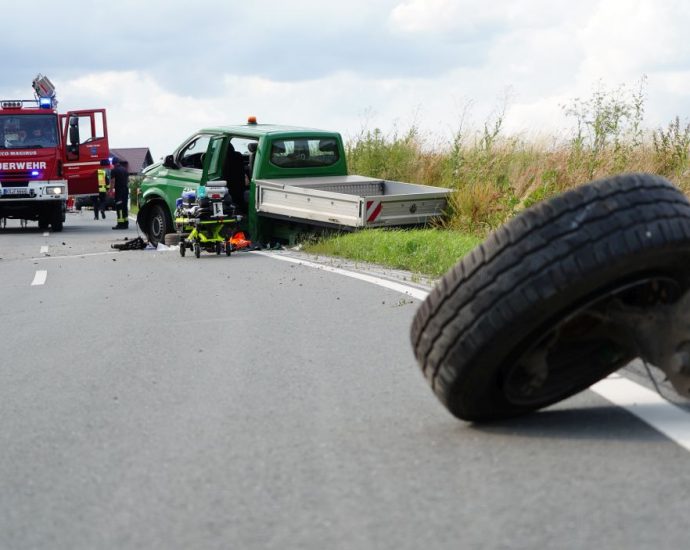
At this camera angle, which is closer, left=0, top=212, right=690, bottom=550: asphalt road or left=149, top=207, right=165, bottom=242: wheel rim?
left=0, top=212, right=690, bottom=550: asphalt road

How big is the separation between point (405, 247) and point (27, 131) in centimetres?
1563

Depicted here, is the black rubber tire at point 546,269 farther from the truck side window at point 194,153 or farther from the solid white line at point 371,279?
the truck side window at point 194,153

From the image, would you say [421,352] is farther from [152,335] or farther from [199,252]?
[199,252]

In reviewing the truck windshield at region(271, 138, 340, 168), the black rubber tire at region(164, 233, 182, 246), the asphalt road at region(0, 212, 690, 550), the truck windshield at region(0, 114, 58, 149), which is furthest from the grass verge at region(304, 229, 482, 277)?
the truck windshield at region(0, 114, 58, 149)

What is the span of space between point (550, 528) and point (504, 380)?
3.91 ft

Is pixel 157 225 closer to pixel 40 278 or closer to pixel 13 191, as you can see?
pixel 40 278

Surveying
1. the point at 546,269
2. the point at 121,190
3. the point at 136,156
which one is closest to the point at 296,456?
the point at 546,269

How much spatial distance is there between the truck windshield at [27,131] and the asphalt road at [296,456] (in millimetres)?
19739

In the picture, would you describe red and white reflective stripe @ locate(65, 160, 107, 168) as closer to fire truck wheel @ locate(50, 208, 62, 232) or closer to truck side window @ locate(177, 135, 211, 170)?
fire truck wheel @ locate(50, 208, 62, 232)

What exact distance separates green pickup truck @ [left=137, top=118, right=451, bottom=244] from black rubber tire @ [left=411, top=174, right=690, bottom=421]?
11061 mm

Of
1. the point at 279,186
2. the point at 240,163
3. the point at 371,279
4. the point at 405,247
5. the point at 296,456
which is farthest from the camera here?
the point at 240,163

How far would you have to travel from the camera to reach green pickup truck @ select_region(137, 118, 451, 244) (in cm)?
1574

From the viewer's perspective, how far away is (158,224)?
1909cm

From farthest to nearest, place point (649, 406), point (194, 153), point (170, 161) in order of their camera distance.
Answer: point (170, 161) < point (194, 153) < point (649, 406)
